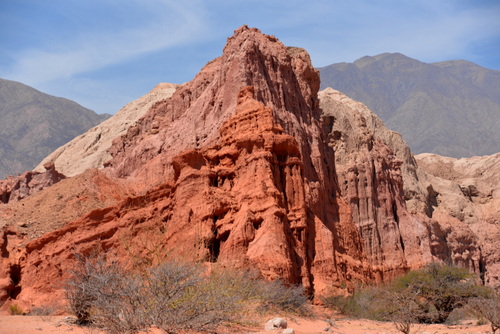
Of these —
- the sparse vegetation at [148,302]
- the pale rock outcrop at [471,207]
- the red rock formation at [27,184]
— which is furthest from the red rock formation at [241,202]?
the pale rock outcrop at [471,207]

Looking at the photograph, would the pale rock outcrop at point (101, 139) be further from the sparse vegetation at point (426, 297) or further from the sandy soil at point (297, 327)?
the sandy soil at point (297, 327)

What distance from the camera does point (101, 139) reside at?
287 feet

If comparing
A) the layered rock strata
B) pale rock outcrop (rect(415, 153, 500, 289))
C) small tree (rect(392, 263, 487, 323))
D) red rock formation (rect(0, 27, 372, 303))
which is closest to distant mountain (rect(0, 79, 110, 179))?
pale rock outcrop (rect(415, 153, 500, 289))

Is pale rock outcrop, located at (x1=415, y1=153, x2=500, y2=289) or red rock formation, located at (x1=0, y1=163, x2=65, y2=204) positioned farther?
pale rock outcrop, located at (x1=415, y1=153, x2=500, y2=289)

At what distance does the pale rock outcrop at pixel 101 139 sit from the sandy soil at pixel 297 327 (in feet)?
170

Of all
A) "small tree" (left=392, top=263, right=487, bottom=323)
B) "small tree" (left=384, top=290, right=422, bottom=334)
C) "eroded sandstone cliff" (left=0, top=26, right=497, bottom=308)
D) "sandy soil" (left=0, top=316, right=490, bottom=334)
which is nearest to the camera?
"sandy soil" (left=0, top=316, right=490, bottom=334)

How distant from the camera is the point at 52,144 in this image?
163 meters

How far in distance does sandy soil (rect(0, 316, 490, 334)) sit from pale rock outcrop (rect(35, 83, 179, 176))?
51.9 m

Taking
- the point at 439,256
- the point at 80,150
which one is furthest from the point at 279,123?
the point at 80,150

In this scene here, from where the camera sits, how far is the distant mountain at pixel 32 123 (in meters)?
155

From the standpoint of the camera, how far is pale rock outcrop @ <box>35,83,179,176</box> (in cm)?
7994

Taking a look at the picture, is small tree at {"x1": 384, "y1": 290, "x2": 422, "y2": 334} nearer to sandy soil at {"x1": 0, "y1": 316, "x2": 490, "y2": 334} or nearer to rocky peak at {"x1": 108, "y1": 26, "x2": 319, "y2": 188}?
sandy soil at {"x1": 0, "y1": 316, "x2": 490, "y2": 334}

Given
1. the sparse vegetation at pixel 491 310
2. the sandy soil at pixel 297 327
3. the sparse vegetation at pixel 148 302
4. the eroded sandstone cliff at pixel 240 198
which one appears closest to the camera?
the sparse vegetation at pixel 148 302

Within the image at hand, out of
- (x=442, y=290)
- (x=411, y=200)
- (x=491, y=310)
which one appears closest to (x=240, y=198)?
(x=442, y=290)
